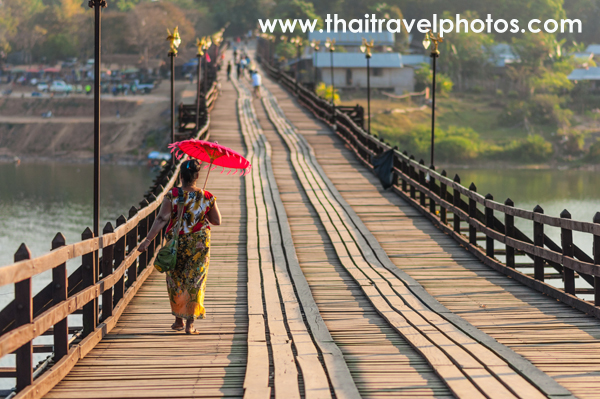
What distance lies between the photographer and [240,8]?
144m

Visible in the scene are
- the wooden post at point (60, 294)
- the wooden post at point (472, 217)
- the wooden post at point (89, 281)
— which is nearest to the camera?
the wooden post at point (60, 294)

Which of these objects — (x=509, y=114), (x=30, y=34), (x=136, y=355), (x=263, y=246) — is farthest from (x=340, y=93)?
(x=136, y=355)

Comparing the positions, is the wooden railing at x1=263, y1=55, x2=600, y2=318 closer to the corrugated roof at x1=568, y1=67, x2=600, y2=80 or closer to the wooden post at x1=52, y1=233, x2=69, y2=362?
the wooden post at x1=52, y1=233, x2=69, y2=362

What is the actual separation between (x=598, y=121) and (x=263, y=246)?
8547cm

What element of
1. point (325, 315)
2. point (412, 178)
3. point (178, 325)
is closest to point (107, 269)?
point (178, 325)

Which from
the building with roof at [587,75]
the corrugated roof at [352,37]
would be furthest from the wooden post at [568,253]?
the building with roof at [587,75]

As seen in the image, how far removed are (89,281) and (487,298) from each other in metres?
5.02

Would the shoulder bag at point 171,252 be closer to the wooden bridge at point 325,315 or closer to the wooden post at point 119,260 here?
the wooden bridge at point 325,315

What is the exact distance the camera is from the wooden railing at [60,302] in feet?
17.4

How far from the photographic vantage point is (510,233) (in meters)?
12.0

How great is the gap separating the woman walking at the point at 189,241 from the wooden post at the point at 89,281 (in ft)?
2.41

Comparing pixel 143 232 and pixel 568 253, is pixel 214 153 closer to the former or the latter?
pixel 143 232

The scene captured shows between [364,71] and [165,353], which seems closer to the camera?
[165,353]

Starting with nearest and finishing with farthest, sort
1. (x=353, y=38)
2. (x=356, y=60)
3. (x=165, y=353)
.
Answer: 1. (x=165, y=353)
2. (x=356, y=60)
3. (x=353, y=38)
